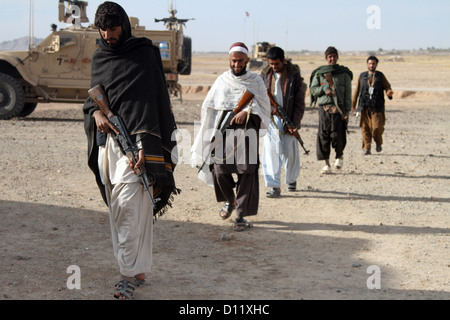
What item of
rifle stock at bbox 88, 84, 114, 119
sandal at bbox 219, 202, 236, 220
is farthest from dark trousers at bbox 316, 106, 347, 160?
rifle stock at bbox 88, 84, 114, 119

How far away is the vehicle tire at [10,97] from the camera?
1458 centimetres

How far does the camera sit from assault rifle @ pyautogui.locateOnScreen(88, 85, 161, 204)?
13.0 feet

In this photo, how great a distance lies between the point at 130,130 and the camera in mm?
4012

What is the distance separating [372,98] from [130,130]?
687 centimetres

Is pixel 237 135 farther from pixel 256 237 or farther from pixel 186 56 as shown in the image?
pixel 186 56

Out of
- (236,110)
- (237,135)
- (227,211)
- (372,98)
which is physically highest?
(372,98)

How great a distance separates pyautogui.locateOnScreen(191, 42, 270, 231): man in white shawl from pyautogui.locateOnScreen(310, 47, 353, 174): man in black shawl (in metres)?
2.73

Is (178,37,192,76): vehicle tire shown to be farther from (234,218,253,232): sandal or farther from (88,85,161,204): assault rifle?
(88,85,161,204): assault rifle

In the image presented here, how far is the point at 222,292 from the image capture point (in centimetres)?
422

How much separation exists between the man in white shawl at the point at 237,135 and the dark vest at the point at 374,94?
15.2 feet

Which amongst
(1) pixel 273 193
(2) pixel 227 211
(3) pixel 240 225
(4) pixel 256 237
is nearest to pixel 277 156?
(1) pixel 273 193

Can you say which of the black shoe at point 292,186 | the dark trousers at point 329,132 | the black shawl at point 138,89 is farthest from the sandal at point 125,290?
the dark trousers at point 329,132
